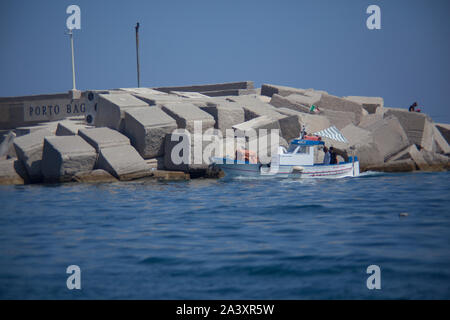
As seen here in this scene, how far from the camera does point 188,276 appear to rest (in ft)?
20.4

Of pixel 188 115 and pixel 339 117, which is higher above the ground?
pixel 188 115

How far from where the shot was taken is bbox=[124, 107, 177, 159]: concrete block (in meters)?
16.5

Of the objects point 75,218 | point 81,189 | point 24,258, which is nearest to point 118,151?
point 81,189

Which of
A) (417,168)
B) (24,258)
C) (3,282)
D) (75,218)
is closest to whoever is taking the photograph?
(3,282)

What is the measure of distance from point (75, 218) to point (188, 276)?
4.84 metres

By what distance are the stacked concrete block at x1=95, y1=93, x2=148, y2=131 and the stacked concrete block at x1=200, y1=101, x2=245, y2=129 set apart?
249 centimetres

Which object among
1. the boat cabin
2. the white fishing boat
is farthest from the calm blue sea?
the boat cabin

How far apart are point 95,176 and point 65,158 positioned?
104 cm

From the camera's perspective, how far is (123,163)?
15.7 meters

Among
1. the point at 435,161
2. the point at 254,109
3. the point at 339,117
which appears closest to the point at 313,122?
the point at 254,109

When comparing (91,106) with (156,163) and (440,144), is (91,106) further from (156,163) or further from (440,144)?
(440,144)

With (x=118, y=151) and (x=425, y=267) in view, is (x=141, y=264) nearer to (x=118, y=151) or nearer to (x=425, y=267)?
(x=425, y=267)

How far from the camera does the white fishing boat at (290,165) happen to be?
15984mm
